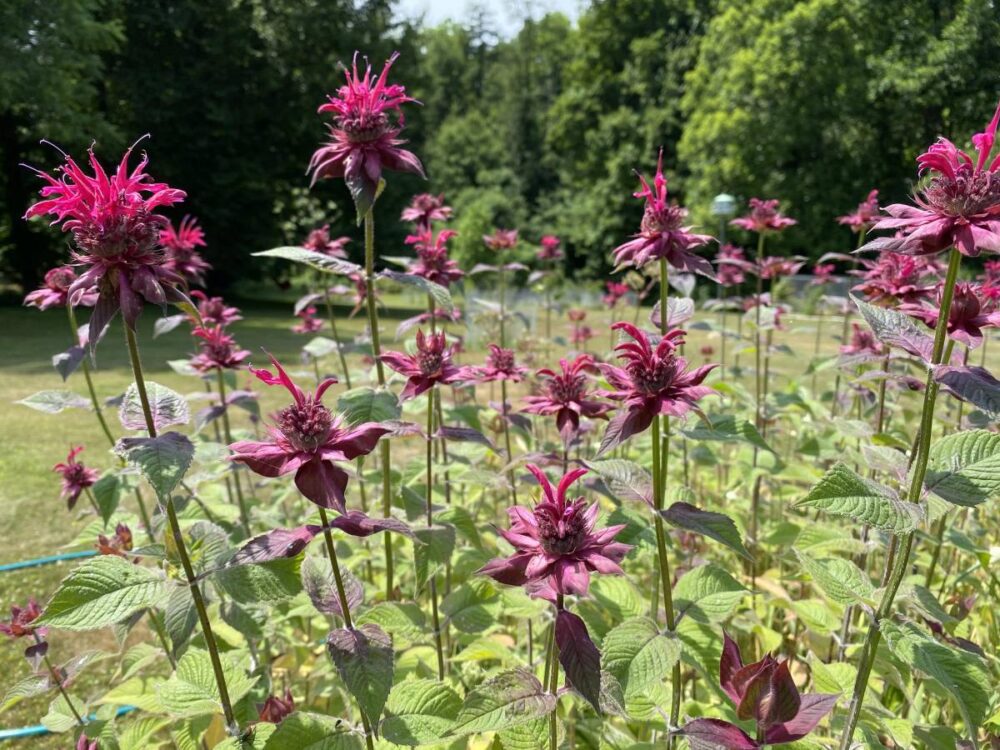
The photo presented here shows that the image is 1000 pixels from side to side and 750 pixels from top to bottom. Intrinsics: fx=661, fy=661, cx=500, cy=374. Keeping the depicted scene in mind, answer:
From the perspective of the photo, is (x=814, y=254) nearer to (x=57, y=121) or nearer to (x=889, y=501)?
(x=57, y=121)

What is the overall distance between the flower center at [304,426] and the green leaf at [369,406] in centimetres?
28

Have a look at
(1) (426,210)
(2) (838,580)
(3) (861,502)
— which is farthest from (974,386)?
(1) (426,210)

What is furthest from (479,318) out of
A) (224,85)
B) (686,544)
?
(224,85)

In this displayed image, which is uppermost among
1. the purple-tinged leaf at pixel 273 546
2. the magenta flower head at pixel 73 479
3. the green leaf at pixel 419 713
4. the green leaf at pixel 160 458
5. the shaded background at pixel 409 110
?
the shaded background at pixel 409 110

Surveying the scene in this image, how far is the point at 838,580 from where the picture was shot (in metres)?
1.43

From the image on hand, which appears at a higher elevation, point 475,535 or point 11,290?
point 475,535

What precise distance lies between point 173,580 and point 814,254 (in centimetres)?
2163

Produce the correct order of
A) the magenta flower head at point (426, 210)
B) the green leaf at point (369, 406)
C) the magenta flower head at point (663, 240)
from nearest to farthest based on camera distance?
the green leaf at point (369, 406), the magenta flower head at point (663, 240), the magenta flower head at point (426, 210)

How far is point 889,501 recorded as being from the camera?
3.99 feet

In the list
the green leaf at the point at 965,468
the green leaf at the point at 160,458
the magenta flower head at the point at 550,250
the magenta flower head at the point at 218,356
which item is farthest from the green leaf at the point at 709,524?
the magenta flower head at the point at 550,250

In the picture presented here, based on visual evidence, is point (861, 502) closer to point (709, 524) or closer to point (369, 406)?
point (709, 524)

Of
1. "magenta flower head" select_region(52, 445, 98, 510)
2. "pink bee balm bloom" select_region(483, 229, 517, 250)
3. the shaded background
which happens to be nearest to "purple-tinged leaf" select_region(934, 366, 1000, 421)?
"magenta flower head" select_region(52, 445, 98, 510)

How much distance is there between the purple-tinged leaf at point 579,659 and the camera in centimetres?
107

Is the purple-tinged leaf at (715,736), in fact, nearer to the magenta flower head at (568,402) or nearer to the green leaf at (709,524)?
the green leaf at (709,524)
